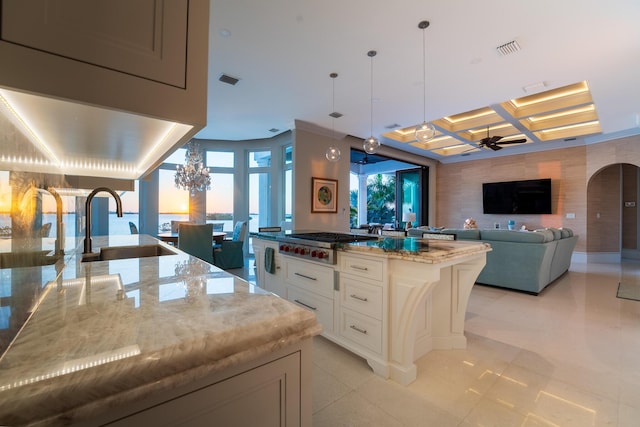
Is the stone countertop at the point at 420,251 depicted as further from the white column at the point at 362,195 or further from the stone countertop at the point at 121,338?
the white column at the point at 362,195

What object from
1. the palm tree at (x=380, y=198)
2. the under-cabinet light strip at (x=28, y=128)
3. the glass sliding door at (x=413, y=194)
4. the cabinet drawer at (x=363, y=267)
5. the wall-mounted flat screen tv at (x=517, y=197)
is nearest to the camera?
the under-cabinet light strip at (x=28, y=128)

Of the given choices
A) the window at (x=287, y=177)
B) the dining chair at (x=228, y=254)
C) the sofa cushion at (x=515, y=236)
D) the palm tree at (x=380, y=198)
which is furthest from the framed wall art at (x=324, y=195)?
the palm tree at (x=380, y=198)

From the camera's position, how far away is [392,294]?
6.23ft

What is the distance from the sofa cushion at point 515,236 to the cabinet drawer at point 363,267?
3.10 meters

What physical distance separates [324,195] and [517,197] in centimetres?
547

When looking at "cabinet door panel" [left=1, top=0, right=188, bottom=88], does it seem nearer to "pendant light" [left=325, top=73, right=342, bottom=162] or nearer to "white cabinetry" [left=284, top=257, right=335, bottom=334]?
"white cabinetry" [left=284, top=257, right=335, bottom=334]

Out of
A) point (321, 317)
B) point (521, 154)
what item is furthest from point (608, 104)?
point (321, 317)

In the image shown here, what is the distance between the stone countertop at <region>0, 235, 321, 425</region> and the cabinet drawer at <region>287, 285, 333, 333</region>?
5.04ft

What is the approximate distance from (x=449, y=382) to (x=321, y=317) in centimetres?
106

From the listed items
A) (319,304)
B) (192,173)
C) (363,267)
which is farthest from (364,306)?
(192,173)

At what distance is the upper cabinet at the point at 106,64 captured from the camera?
1.69 feet

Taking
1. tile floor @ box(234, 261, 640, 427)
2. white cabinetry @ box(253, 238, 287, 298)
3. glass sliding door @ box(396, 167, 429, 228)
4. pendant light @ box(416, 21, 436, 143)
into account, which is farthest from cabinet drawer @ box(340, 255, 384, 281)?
glass sliding door @ box(396, 167, 429, 228)

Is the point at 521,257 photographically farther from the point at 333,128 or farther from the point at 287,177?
the point at 287,177

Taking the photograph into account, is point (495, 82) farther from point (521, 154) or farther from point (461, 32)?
point (521, 154)
